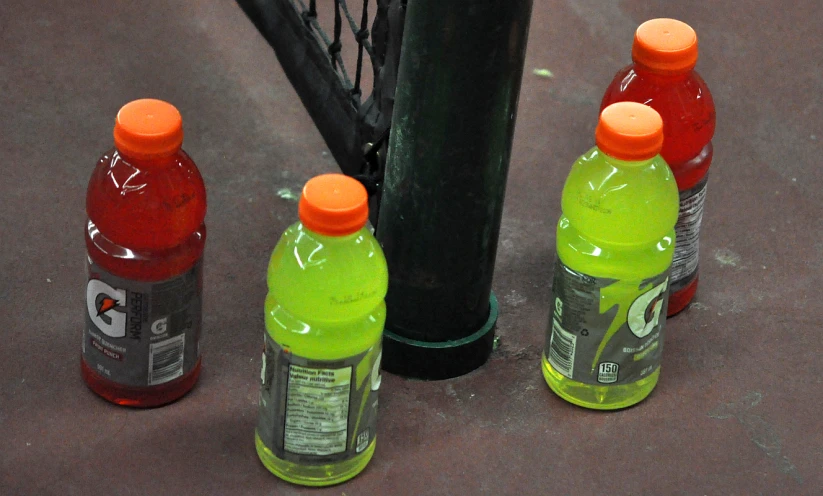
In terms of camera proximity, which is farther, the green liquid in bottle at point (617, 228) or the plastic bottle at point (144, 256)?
the green liquid in bottle at point (617, 228)

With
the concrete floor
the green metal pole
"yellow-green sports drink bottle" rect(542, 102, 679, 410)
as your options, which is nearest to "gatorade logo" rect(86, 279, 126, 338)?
the concrete floor

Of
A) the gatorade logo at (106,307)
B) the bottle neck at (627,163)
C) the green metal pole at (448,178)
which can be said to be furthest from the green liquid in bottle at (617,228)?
the gatorade logo at (106,307)

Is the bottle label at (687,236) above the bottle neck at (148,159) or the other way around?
the other way around

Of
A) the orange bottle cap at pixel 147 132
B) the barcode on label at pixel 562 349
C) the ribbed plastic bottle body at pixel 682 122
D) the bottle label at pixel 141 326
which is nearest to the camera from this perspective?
the orange bottle cap at pixel 147 132

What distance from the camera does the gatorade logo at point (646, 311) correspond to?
2.43 meters

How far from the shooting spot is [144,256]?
2.33 metres

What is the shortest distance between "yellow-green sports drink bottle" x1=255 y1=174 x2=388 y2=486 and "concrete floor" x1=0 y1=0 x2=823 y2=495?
109mm

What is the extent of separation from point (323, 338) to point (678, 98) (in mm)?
927

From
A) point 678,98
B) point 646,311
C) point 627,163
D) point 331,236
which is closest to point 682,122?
point 678,98

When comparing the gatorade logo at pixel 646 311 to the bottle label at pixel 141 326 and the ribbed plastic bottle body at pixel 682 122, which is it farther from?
the bottle label at pixel 141 326

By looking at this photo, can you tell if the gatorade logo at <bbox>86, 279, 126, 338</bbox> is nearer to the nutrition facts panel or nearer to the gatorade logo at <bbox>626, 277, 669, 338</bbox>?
the nutrition facts panel

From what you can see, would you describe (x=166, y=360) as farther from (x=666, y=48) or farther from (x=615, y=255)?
(x=666, y=48)

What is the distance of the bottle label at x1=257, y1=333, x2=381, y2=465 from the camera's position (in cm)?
223

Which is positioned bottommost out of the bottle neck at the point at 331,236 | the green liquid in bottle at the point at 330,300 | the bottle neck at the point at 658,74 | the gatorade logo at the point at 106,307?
the gatorade logo at the point at 106,307
